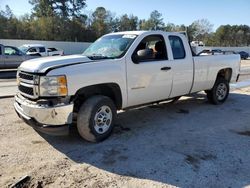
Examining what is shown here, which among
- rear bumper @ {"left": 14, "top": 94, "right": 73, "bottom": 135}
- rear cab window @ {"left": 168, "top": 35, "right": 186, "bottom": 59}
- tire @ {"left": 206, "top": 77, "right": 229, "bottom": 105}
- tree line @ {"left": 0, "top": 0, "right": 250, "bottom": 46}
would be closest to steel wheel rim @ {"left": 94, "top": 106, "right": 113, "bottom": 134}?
rear bumper @ {"left": 14, "top": 94, "right": 73, "bottom": 135}

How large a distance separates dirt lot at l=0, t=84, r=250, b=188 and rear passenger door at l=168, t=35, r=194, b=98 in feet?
2.34

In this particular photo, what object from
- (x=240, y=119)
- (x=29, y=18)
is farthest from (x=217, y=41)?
(x=240, y=119)

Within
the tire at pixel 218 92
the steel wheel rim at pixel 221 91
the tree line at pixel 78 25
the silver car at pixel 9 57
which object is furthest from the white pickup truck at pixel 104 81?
the tree line at pixel 78 25

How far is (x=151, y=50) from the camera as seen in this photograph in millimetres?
6168

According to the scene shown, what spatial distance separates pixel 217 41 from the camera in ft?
330

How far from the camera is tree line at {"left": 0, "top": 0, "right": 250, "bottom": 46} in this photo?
59500 millimetres

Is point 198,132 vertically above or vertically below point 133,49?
below

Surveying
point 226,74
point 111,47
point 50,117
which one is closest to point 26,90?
point 50,117

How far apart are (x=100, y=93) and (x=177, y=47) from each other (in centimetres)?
242

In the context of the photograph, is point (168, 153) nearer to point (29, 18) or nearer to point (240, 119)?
point (240, 119)

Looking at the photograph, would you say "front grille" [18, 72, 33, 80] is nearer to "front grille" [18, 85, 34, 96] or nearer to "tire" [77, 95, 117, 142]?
"front grille" [18, 85, 34, 96]

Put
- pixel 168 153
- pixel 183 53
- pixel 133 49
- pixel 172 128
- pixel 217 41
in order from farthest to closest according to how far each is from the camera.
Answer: pixel 217 41 → pixel 183 53 → pixel 172 128 → pixel 133 49 → pixel 168 153

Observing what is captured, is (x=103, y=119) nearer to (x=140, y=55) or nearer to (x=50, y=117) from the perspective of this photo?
(x=50, y=117)

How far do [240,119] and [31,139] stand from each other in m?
4.70
